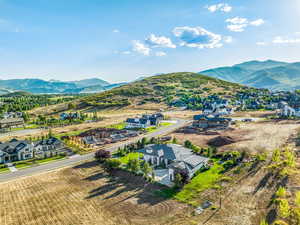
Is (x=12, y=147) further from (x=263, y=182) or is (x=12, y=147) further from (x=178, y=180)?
(x=263, y=182)

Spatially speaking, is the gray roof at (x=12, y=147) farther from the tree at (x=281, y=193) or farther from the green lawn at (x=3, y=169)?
the tree at (x=281, y=193)

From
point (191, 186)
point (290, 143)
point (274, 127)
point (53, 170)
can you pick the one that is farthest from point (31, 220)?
point (274, 127)

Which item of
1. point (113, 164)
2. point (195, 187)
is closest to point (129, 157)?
point (113, 164)

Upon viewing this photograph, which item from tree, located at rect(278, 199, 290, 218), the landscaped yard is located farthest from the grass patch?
tree, located at rect(278, 199, 290, 218)

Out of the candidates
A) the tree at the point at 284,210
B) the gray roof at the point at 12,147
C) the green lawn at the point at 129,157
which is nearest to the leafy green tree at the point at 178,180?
the tree at the point at 284,210

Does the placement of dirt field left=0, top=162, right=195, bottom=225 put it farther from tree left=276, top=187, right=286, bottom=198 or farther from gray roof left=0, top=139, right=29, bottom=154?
gray roof left=0, top=139, right=29, bottom=154

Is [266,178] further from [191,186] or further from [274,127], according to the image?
[274,127]
